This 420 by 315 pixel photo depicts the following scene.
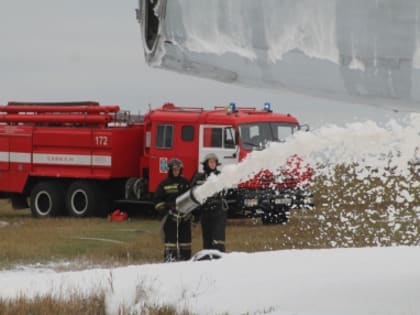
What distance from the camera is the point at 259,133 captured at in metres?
20.7

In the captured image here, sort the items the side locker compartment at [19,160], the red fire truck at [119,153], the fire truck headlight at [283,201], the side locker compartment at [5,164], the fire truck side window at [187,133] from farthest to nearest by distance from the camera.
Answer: the side locker compartment at [5,164] < the side locker compartment at [19,160] < the fire truck side window at [187,133] < the red fire truck at [119,153] < the fire truck headlight at [283,201]

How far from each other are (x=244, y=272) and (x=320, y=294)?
122 centimetres

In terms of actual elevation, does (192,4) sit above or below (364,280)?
above

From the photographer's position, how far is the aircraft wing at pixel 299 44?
6195mm

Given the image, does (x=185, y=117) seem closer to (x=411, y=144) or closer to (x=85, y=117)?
(x=85, y=117)

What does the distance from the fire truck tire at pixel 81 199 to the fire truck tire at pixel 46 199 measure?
265 millimetres

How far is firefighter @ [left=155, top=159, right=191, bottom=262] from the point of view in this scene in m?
13.3

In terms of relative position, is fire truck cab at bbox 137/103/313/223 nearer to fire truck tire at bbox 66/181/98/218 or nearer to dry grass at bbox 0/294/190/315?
fire truck tire at bbox 66/181/98/218

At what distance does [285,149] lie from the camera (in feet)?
29.8

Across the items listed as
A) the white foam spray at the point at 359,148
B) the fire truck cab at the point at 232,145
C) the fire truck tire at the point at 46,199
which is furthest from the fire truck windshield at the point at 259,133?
the white foam spray at the point at 359,148

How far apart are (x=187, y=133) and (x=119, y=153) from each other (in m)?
2.30

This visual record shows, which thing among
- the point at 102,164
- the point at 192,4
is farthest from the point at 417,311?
the point at 102,164

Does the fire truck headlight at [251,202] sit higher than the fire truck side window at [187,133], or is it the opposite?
the fire truck side window at [187,133]

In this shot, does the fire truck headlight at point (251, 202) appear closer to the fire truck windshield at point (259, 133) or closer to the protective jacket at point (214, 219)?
the fire truck windshield at point (259, 133)
